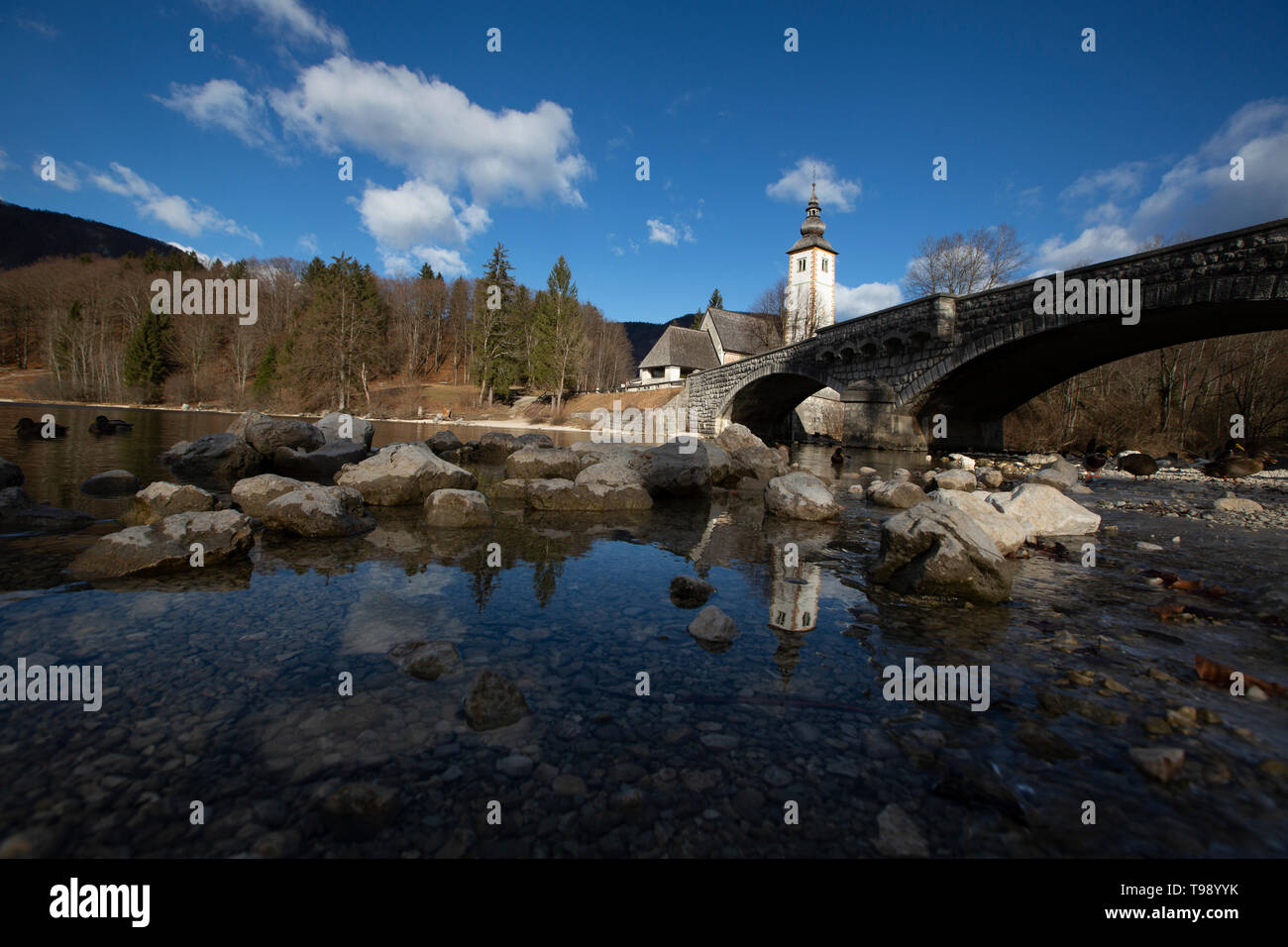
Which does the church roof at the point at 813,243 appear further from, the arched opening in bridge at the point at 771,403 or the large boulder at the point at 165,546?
the large boulder at the point at 165,546

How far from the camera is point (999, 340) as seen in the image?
1750cm

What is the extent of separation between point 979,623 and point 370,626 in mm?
4614

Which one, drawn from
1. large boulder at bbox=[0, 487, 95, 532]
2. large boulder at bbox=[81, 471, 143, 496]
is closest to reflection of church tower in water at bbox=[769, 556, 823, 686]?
large boulder at bbox=[0, 487, 95, 532]

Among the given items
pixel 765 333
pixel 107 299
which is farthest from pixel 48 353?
pixel 765 333

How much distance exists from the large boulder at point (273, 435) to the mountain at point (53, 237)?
12017cm

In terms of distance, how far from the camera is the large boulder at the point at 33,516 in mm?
6156

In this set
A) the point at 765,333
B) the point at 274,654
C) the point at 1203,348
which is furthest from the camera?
the point at 765,333

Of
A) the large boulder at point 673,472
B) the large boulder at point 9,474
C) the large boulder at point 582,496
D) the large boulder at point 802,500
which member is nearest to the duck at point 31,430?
the large boulder at point 9,474

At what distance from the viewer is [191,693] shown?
2.84 meters

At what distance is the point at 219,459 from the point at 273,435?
4.66 feet

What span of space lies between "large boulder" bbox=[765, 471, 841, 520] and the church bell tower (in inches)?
2197

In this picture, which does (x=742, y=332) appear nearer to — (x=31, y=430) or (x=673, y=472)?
(x=673, y=472)

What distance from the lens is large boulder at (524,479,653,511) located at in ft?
29.8
